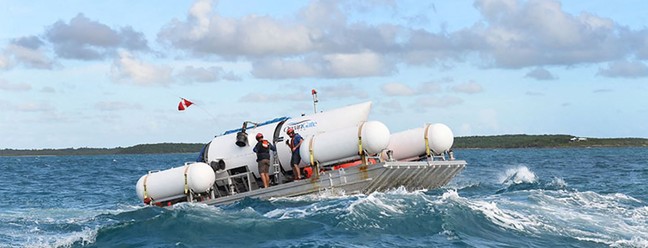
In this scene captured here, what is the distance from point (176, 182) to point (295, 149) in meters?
3.67

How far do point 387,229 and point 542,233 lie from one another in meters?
3.09

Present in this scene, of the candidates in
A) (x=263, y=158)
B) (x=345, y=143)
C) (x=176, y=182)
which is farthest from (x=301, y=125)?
(x=176, y=182)

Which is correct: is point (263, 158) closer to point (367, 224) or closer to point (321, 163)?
point (321, 163)

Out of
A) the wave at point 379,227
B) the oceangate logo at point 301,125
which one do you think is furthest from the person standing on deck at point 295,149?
the wave at point 379,227

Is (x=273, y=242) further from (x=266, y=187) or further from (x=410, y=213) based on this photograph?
(x=266, y=187)

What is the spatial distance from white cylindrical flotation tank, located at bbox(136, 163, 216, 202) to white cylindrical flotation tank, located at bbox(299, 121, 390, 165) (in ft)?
9.92

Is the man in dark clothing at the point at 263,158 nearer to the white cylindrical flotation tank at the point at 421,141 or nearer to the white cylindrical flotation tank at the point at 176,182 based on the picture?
the white cylindrical flotation tank at the point at 176,182

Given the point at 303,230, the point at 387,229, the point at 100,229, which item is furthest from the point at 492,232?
the point at 100,229

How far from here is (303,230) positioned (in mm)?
15953

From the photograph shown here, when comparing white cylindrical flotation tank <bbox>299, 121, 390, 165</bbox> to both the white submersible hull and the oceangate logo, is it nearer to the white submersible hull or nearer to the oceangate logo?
the white submersible hull

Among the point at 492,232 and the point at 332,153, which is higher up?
the point at 332,153

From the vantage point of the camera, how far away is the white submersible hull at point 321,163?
71.5 feet

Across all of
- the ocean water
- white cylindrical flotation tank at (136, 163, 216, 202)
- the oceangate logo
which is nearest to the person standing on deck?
the oceangate logo

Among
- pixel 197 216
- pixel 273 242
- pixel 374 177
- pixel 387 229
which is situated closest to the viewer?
pixel 273 242
